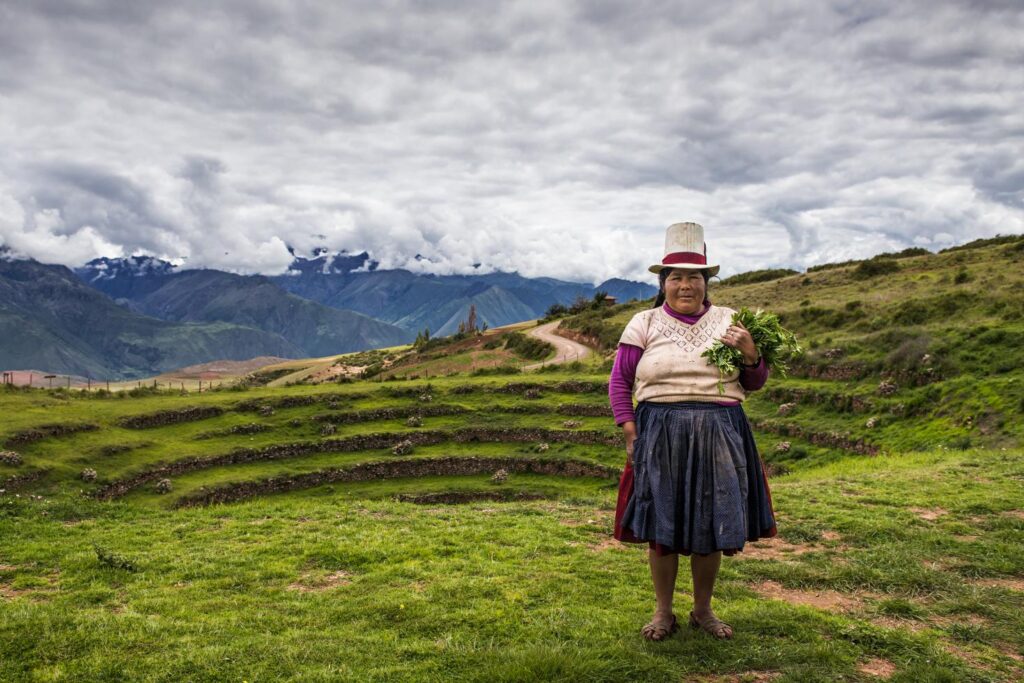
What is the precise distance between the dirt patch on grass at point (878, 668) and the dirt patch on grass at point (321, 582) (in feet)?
21.4

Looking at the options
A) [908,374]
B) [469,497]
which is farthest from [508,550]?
[908,374]

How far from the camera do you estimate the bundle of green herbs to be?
5715 millimetres

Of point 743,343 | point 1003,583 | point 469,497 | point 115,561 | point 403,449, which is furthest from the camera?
point 403,449

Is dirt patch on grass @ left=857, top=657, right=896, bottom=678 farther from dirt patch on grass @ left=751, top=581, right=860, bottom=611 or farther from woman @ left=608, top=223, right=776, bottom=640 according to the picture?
dirt patch on grass @ left=751, top=581, right=860, bottom=611

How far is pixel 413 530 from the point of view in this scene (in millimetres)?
12438

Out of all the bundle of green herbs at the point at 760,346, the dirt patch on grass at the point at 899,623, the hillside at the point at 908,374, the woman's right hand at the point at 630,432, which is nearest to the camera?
the bundle of green herbs at the point at 760,346

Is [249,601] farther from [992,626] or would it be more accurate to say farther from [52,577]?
[992,626]

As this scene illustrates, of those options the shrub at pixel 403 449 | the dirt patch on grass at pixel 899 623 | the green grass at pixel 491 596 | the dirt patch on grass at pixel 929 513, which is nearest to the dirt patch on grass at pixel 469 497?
the shrub at pixel 403 449

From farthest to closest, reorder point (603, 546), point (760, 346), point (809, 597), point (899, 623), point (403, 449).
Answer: point (403, 449)
point (603, 546)
point (809, 597)
point (899, 623)
point (760, 346)

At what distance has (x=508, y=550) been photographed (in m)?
10.2

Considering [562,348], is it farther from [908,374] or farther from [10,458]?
[10,458]

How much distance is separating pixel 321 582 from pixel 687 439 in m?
6.20

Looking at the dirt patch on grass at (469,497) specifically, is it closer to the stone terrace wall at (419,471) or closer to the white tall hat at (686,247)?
the stone terrace wall at (419,471)

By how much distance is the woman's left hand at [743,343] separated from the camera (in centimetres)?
564
